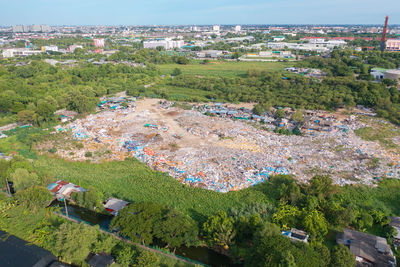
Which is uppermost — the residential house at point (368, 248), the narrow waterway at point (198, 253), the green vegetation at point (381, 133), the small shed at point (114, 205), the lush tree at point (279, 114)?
the lush tree at point (279, 114)

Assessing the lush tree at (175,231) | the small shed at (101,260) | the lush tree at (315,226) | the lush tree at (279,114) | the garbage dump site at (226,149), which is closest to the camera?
the small shed at (101,260)

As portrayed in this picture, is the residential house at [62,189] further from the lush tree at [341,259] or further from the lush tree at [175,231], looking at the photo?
the lush tree at [341,259]

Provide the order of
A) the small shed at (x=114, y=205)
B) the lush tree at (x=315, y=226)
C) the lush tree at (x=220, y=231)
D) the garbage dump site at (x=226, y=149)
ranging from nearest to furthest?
the lush tree at (x=220, y=231) → the lush tree at (x=315, y=226) → the small shed at (x=114, y=205) → the garbage dump site at (x=226, y=149)

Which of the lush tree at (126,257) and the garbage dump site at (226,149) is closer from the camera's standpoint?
the lush tree at (126,257)

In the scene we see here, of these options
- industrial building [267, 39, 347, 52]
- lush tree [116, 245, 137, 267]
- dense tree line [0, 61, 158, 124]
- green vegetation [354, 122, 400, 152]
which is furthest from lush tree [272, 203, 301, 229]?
industrial building [267, 39, 347, 52]

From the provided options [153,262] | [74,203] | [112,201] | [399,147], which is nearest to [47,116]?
[74,203]

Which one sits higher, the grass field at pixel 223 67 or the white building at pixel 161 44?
the white building at pixel 161 44

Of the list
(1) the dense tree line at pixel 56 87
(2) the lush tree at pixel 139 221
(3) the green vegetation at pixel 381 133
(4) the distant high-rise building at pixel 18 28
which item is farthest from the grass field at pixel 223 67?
(4) the distant high-rise building at pixel 18 28

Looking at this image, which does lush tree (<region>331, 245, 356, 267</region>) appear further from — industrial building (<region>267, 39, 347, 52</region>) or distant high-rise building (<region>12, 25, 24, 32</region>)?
distant high-rise building (<region>12, 25, 24, 32</region>)
